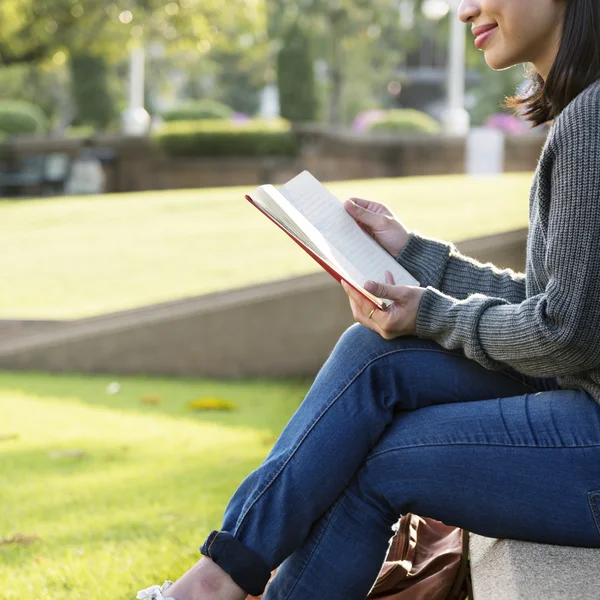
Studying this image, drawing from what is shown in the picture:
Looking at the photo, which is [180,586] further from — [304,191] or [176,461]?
[176,461]

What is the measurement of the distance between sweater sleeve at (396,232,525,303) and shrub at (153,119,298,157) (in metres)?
15.7

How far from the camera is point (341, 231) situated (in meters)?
2.17

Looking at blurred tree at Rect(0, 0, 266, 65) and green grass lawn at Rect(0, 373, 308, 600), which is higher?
blurred tree at Rect(0, 0, 266, 65)

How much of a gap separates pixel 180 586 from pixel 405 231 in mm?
935

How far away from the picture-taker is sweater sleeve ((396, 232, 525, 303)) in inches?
84.8

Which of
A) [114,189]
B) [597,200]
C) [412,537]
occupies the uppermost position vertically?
[597,200]

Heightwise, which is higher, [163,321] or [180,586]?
[180,586]

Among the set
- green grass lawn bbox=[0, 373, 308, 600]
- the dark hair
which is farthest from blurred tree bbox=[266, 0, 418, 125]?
the dark hair

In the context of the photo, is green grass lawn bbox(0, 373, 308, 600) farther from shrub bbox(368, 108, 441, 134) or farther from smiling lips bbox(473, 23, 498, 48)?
shrub bbox(368, 108, 441, 134)

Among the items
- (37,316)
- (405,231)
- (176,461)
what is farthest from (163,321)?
(405,231)

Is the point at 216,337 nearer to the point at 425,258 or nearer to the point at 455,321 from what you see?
the point at 425,258

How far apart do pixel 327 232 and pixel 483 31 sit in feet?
1.69

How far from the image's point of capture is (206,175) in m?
17.9

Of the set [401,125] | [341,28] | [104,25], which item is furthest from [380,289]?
[341,28]
